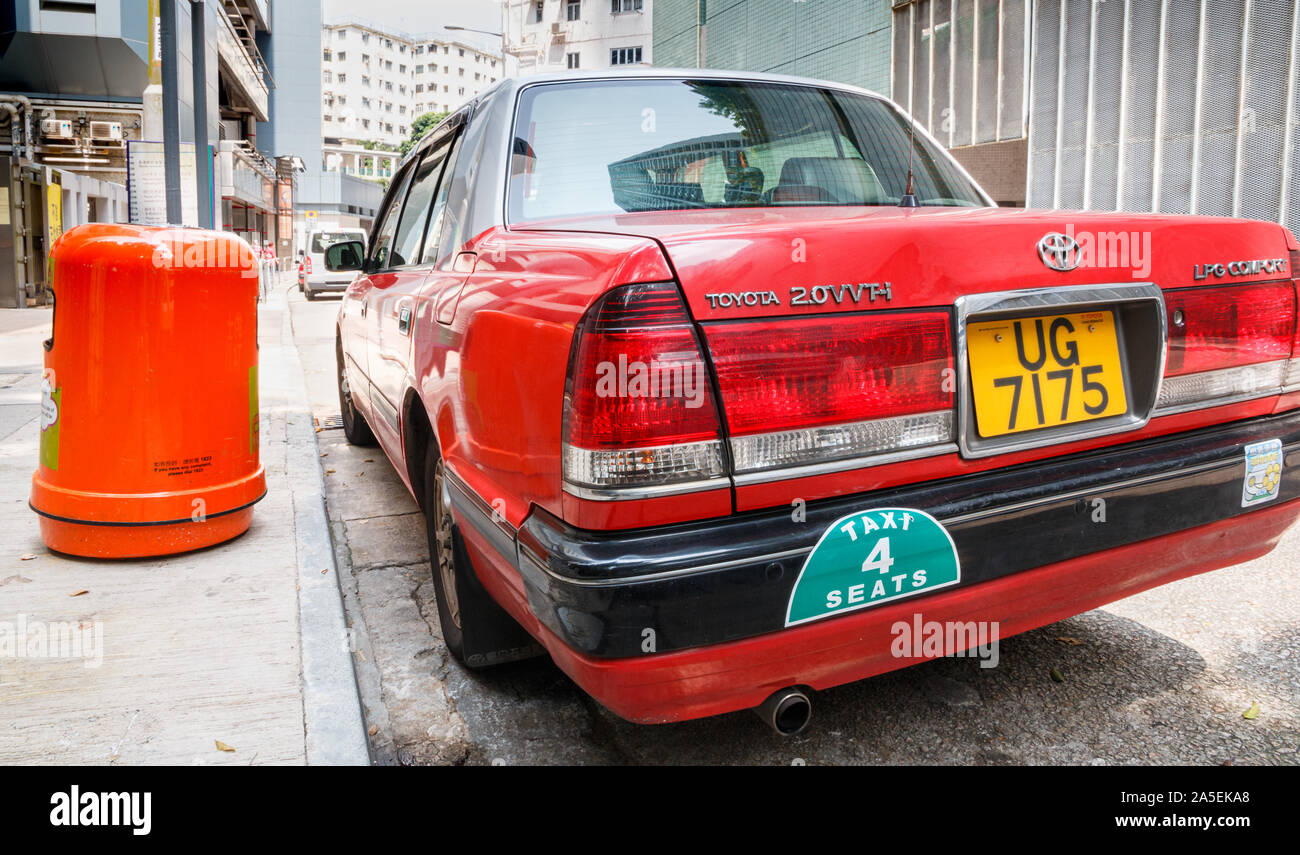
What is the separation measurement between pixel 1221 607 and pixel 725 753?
2.02 meters

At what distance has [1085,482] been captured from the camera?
201 cm

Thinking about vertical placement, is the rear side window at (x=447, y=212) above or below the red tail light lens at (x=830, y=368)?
above

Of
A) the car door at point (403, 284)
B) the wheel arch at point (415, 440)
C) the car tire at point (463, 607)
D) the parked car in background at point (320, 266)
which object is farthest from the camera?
the parked car in background at point (320, 266)

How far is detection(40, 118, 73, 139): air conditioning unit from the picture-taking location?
1888 cm

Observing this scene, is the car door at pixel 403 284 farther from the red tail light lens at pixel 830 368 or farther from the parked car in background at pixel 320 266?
the parked car in background at pixel 320 266

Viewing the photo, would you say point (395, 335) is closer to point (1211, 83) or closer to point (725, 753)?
point (725, 753)

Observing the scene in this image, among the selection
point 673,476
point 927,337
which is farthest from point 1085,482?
point 673,476

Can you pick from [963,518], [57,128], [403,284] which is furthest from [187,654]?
[57,128]

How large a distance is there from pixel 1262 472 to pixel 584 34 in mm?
48741

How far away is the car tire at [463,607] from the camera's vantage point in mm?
2521

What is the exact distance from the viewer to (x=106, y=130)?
2011 cm

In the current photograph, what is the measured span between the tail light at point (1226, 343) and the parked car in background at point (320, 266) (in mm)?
22348

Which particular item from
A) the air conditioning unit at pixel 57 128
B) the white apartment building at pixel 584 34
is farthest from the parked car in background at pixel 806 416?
the white apartment building at pixel 584 34

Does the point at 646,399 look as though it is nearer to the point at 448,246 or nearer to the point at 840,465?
the point at 840,465
